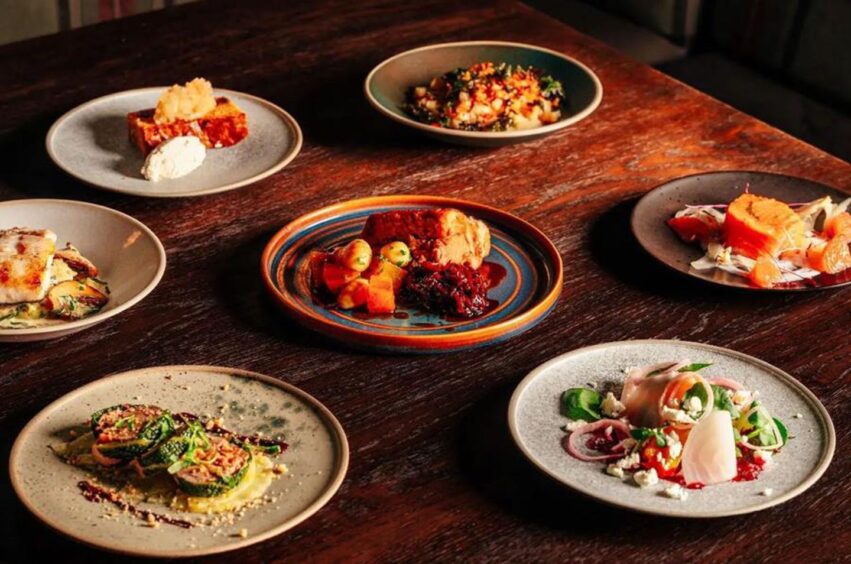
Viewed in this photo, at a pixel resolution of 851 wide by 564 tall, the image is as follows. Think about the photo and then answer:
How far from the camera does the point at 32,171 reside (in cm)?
206

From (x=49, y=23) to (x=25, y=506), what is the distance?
281 cm

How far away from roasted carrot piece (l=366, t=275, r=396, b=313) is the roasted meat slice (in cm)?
9

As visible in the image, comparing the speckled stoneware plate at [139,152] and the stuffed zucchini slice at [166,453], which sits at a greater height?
the stuffed zucchini slice at [166,453]

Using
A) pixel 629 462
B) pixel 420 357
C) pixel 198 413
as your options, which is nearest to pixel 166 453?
pixel 198 413

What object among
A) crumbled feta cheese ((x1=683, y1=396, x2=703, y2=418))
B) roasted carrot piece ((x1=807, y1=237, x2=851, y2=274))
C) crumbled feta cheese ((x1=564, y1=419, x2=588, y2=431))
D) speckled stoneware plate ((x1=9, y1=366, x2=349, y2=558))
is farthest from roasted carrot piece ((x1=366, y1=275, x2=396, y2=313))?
roasted carrot piece ((x1=807, y1=237, x2=851, y2=274))

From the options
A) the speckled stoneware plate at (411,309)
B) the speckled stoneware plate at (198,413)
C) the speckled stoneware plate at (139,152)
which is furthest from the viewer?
the speckled stoneware plate at (139,152)

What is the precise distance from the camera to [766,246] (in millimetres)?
1763

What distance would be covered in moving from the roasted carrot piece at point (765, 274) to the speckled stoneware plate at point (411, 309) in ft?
1.00

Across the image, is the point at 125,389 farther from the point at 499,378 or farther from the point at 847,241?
the point at 847,241

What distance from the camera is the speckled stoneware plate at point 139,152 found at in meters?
1.96

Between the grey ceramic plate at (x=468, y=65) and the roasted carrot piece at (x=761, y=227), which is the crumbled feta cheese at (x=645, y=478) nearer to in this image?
the roasted carrot piece at (x=761, y=227)

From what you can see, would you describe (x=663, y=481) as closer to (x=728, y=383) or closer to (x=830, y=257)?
(x=728, y=383)

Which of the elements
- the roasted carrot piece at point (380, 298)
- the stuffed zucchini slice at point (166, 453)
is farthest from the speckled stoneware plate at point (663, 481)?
the stuffed zucchini slice at point (166, 453)

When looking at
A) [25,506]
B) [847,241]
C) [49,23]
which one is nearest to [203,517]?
[25,506]
